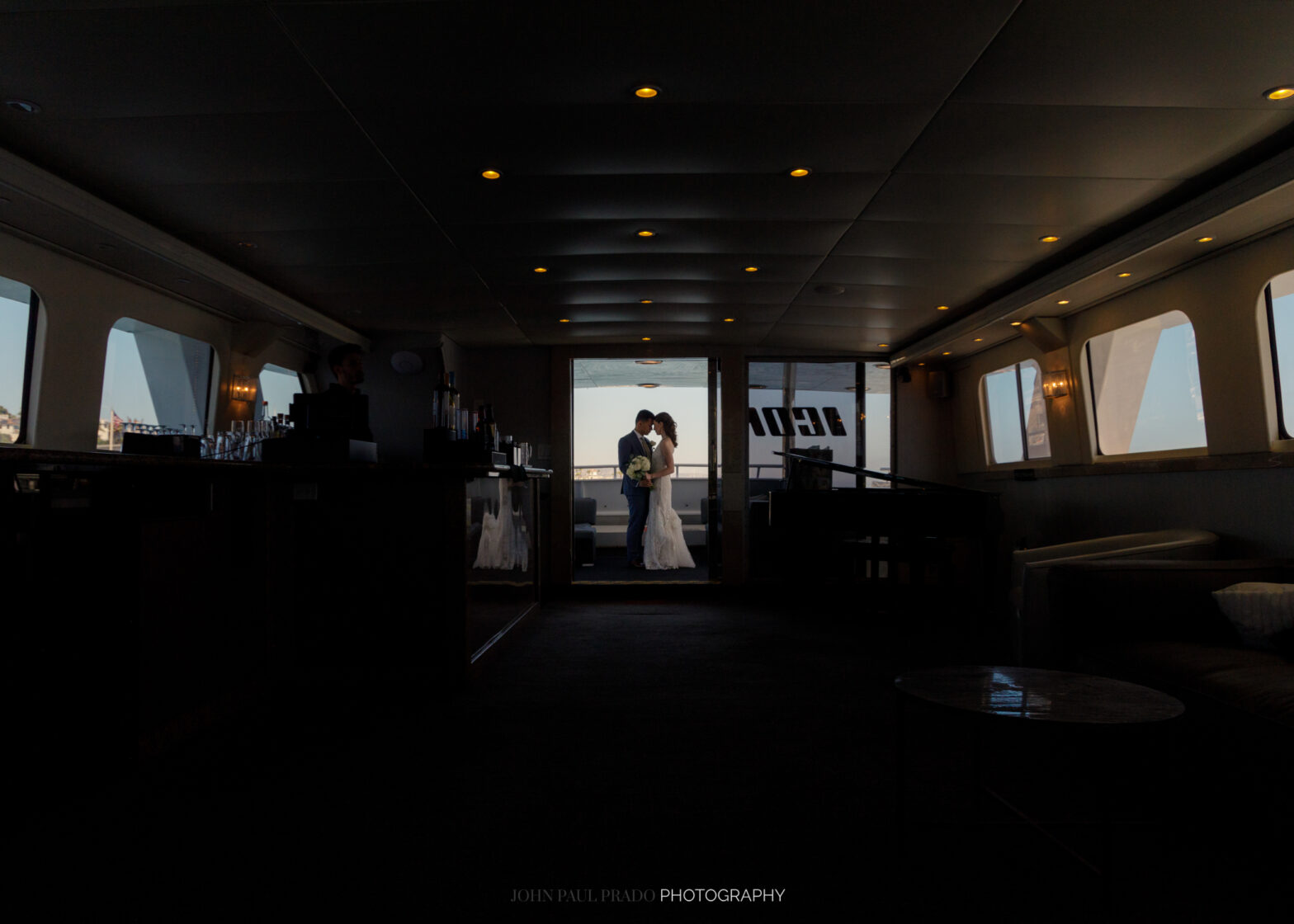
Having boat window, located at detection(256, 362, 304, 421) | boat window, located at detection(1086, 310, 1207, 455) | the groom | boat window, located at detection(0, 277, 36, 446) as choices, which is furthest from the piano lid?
boat window, located at detection(0, 277, 36, 446)

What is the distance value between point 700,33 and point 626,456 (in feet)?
22.9

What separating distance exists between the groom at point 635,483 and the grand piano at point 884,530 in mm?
2068

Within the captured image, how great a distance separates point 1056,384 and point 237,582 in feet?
20.9

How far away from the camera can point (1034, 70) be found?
9.41ft

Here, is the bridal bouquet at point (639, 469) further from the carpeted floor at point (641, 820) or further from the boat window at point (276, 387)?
the carpeted floor at point (641, 820)

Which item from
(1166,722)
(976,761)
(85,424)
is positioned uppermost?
(85,424)

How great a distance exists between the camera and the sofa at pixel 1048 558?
3484 mm

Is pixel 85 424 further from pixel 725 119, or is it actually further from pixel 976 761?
pixel 976 761

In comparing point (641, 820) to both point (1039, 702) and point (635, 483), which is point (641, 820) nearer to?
point (1039, 702)

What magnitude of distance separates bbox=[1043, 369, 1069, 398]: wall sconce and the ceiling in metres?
1.05

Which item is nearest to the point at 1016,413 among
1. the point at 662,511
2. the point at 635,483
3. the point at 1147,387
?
the point at 1147,387

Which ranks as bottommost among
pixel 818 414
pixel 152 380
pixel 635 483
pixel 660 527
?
pixel 660 527

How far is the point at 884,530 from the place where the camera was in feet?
20.5

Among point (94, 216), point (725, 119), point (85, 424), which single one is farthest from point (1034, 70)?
point (85, 424)
